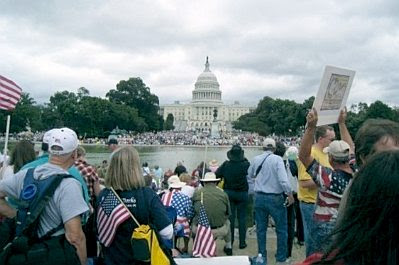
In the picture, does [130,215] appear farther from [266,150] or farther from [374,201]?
[266,150]

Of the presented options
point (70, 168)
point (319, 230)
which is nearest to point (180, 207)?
point (319, 230)

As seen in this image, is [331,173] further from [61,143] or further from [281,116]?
[281,116]

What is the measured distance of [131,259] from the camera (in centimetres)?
380

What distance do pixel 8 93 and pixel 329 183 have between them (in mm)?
5359

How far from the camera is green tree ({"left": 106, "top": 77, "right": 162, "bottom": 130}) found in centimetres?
9850

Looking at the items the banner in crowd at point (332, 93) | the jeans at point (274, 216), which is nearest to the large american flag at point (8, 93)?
the jeans at point (274, 216)

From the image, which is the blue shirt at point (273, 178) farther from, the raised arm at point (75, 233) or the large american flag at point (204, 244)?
the raised arm at point (75, 233)

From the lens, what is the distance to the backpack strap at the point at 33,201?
10.5 feet

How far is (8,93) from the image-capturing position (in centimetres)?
734

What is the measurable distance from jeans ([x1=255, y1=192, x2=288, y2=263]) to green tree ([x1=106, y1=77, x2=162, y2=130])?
9170cm

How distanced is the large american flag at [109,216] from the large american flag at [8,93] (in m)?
3.91

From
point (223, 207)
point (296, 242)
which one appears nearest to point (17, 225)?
point (223, 207)

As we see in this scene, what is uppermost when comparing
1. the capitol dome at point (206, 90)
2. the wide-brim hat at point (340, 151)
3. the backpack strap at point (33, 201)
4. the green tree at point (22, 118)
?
the capitol dome at point (206, 90)

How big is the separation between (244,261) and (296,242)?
4371mm
